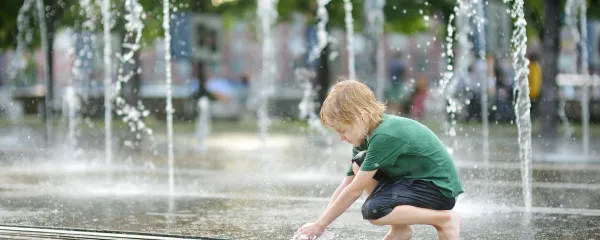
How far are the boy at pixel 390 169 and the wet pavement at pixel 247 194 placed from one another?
92cm

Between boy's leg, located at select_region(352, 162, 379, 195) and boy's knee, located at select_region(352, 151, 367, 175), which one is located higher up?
boy's knee, located at select_region(352, 151, 367, 175)

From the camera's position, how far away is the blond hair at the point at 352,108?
4281mm

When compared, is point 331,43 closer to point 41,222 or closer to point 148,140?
point 148,140

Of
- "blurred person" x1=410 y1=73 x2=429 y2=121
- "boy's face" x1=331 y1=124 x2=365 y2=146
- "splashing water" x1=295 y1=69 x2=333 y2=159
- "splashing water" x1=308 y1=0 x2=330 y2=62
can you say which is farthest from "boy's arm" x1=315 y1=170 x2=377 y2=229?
"blurred person" x1=410 y1=73 x2=429 y2=121

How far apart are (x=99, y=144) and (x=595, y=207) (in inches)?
388

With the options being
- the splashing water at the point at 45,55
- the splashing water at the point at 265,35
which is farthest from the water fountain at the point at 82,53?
the splashing water at the point at 265,35

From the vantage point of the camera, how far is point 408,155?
14.3 feet

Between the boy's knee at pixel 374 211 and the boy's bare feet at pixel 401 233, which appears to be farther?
the boy's bare feet at pixel 401 233

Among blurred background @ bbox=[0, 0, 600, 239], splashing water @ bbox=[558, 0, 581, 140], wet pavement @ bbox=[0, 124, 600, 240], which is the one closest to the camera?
wet pavement @ bbox=[0, 124, 600, 240]

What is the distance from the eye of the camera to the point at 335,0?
2231cm

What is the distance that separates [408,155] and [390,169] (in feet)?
0.37

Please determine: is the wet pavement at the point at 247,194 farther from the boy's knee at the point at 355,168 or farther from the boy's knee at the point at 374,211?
the boy's knee at the point at 374,211

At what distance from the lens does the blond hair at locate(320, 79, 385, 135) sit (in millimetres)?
4281

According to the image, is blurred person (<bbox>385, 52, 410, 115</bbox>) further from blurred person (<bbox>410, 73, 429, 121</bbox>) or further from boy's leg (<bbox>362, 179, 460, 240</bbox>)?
boy's leg (<bbox>362, 179, 460, 240</bbox>)
